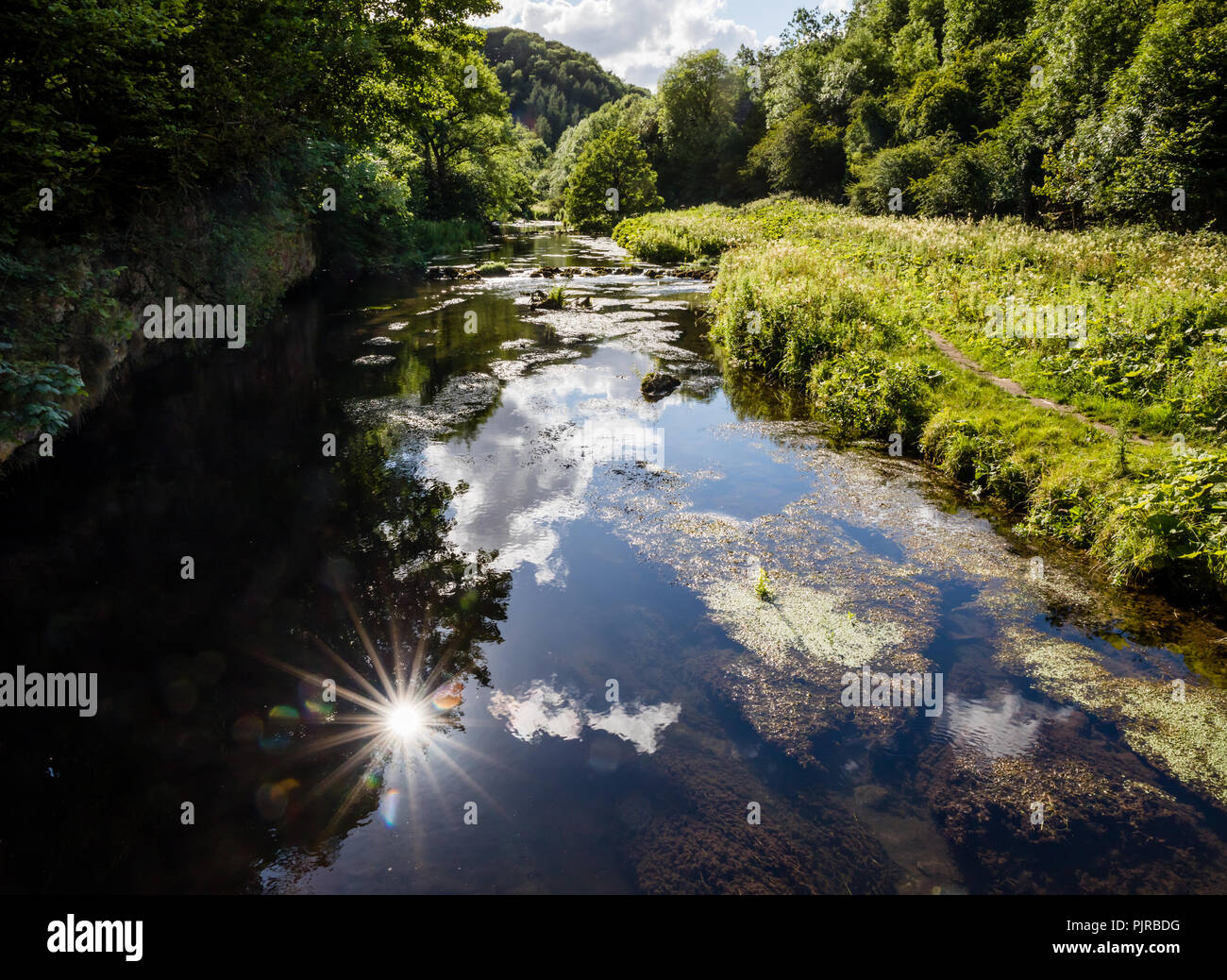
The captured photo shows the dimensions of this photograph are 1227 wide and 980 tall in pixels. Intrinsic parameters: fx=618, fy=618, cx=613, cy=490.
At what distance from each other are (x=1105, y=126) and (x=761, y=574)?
31392mm

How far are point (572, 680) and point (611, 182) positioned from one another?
208 ft

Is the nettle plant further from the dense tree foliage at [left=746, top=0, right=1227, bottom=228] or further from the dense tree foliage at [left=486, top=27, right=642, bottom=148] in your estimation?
the dense tree foliage at [left=486, top=27, right=642, bottom=148]

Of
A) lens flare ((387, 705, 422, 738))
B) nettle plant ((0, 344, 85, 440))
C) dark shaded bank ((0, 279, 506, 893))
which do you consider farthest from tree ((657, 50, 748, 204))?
lens flare ((387, 705, 422, 738))

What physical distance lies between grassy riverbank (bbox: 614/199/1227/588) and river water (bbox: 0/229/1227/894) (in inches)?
34.7

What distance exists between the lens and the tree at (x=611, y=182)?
60.3m

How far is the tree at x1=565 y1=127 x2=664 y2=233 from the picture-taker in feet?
198

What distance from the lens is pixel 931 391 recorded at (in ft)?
39.7

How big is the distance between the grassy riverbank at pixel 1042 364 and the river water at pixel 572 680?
88 centimetres

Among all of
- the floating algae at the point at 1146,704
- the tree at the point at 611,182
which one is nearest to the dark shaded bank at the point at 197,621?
the floating algae at the point at 1146,704

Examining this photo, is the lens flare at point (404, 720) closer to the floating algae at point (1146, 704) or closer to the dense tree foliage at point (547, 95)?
the floating algae at point (1146, 704)

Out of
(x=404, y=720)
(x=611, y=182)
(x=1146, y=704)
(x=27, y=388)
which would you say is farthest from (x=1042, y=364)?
(x=611, y=182)

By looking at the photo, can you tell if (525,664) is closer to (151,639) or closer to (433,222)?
(151,639)

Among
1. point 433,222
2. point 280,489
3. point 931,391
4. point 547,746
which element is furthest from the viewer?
point 433,222
